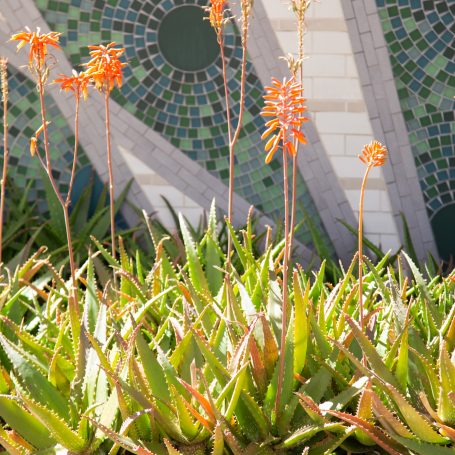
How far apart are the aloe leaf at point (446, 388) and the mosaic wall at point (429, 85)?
2026 mm

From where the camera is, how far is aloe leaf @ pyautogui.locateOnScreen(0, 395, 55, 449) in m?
1.97

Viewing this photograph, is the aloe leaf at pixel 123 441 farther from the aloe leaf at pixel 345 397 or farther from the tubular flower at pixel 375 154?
the tubular flower at pixel 375 154

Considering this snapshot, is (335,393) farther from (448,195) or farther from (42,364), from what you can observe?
(448,195)

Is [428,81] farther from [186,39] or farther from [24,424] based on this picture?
[24,424]

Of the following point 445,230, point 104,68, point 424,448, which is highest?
point 104,68

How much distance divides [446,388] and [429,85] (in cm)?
214

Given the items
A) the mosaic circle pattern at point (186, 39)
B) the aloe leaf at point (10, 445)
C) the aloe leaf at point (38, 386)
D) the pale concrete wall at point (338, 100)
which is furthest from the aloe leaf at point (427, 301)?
the mosaic circle pattern at point (186, 39)

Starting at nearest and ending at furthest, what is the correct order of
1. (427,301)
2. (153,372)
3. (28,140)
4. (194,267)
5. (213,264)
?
(153,372) → (427,301) → (194,267) → (213,264) → (28,140)

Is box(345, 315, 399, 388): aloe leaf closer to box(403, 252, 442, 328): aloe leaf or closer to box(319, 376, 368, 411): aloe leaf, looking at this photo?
box(319, 376, 368, 411): aloe leaf

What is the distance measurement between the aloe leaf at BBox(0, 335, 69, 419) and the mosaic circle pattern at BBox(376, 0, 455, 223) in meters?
2.23

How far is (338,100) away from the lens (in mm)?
3822

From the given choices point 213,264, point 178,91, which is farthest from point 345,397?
point 178,91

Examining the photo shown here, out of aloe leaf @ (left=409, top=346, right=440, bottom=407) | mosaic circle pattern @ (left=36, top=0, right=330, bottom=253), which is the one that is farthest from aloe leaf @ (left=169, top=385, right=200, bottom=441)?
mosaic circle pattern @ (left=36, top=0, right=330, bottom=253)

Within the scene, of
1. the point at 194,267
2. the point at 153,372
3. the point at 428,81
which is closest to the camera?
the point at 153,372
